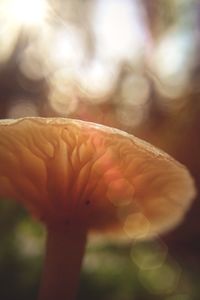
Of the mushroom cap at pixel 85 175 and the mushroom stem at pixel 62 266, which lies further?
the mushroom stem at pixel 62 266

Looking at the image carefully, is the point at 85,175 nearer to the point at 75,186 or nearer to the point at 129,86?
the point at 75,186

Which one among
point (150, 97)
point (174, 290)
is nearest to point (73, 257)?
point (174, 290)

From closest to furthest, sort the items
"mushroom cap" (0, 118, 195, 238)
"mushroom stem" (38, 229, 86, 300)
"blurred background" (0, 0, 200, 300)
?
"mushroom cap" (0, 118, 195, 238) → "mushroom stem" (38, 229, 86, 300) → "blurred background" (0, 0, 200, 300)

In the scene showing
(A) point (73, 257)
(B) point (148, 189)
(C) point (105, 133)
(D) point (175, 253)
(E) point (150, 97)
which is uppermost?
(C) point (105, 133)

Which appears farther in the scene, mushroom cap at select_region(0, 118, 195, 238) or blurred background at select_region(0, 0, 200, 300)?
blurred background at select_region(0, 0, 200, 300)

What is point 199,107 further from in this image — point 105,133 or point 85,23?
point 105,133

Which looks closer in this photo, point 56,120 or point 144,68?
point 56,120

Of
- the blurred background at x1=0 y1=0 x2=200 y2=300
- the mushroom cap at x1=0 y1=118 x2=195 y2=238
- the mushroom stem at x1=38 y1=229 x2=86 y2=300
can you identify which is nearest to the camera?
the mushroom cap at x1=0 y1=118 x2=195 y2=238
